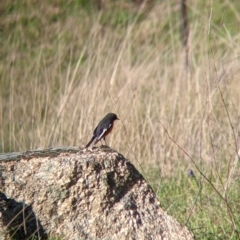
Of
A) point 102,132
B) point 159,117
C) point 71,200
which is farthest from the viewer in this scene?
point 159,117

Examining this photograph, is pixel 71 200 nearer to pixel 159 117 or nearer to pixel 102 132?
pixel 102 132

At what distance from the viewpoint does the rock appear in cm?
350

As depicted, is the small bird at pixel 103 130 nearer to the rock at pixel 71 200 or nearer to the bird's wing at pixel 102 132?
the bird's wing at pixel 102 132

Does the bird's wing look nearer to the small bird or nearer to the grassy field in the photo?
Result: the small bird

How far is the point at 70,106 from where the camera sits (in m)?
6.79

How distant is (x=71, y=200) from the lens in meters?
3.51

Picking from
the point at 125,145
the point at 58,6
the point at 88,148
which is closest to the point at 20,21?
the point at 58,6

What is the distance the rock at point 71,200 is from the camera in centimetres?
350

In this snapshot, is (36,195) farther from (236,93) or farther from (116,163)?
(236,93)

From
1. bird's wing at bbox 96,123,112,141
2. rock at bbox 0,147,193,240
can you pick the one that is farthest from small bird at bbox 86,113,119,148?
rock at bbox 0,147,193,240

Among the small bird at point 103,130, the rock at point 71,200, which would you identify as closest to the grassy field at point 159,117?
the small bird at point 103,130

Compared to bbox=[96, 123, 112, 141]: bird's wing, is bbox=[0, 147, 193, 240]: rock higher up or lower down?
lower down

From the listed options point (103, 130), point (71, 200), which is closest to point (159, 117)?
point (103, 130)

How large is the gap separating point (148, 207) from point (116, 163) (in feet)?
0.91
